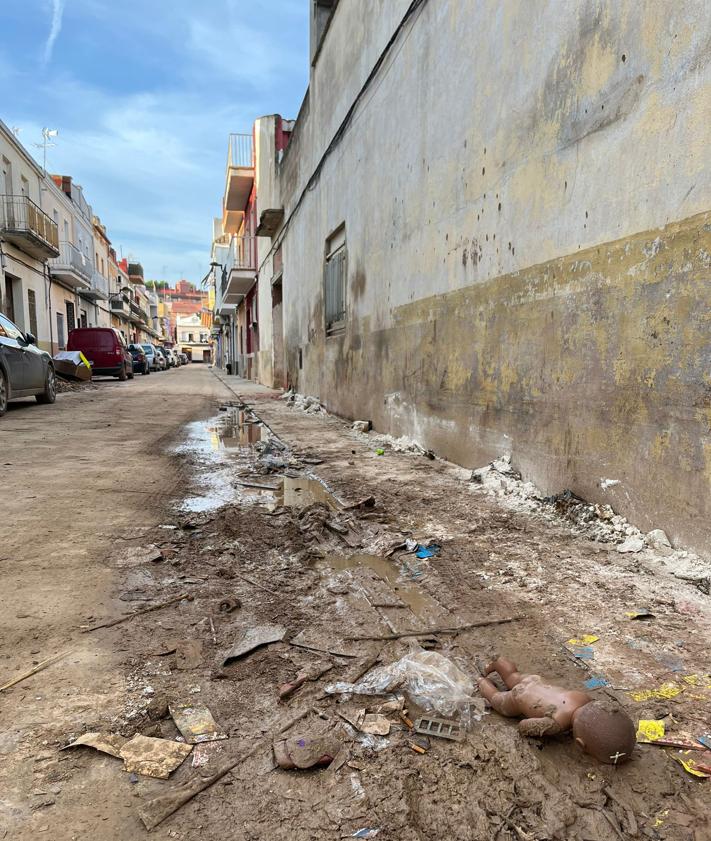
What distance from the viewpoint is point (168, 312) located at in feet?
352

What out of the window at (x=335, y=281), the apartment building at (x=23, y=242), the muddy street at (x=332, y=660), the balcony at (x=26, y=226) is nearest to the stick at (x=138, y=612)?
the muddy street at (x=332, y=660)

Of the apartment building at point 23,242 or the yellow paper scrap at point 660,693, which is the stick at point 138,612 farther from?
the apartment building at point 23,242

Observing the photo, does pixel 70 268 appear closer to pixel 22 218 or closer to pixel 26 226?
pixel 22 218

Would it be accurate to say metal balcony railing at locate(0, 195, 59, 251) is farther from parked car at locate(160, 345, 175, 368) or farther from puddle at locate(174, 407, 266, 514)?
parked car at locate(160, 345, 175, 368)

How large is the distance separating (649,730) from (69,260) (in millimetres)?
30335

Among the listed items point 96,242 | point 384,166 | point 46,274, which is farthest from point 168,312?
point 384,166

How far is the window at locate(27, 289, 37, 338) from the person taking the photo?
22.2 m

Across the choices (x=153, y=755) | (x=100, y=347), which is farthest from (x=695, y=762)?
(x=100, y=347)

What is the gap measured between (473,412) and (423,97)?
140 inches

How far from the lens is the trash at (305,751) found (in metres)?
1.43

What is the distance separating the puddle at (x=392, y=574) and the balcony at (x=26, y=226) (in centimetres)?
2210

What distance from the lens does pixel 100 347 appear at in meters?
20.3

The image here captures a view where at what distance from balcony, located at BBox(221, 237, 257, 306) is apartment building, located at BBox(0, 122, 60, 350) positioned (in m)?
7.58

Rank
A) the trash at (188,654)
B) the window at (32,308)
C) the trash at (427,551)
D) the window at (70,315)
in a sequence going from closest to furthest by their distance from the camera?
the trash at (188,654), the trash at (427,551), the window at (32,308), the window at (70,315)
